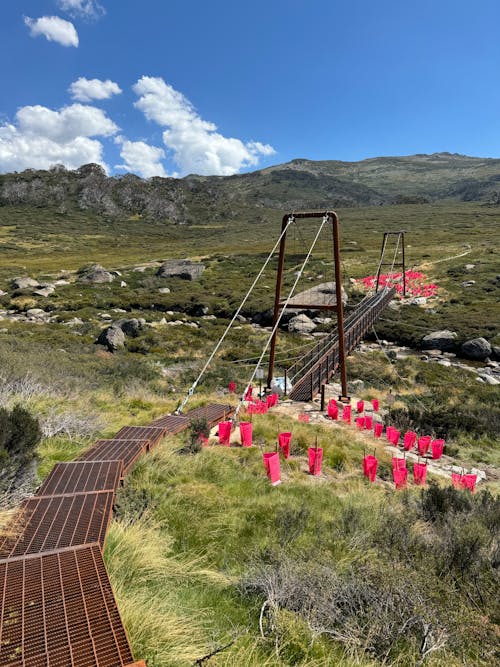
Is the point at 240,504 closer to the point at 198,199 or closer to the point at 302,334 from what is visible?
the point at 302,334

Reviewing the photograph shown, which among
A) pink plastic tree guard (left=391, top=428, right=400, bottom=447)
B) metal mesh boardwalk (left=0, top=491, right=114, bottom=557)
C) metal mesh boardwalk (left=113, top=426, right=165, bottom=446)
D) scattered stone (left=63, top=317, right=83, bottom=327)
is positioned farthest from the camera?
scattered stone (left=63, top=317, right=83, bottom=327)

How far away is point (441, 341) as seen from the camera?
23641mm

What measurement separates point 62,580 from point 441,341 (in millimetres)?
24300

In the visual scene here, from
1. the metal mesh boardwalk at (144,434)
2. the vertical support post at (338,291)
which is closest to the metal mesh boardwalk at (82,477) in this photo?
the metal mesh boardwalk at (144,434)

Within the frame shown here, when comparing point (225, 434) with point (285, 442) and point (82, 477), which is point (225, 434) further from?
point (82, 477)

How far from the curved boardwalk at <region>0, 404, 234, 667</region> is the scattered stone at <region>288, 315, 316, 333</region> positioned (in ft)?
74.4

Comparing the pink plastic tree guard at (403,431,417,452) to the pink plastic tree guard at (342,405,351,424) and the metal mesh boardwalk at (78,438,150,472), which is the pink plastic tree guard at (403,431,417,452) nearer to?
the pink plastic tree guard at (342,405,351,424)

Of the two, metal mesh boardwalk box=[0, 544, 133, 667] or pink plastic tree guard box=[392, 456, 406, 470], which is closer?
metal mesh boardwalk box=[0, 544, 133, 667]

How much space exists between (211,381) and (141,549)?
36.5ft

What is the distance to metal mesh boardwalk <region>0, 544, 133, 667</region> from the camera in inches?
82.9

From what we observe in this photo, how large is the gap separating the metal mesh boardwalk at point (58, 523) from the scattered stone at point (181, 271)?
3961cm

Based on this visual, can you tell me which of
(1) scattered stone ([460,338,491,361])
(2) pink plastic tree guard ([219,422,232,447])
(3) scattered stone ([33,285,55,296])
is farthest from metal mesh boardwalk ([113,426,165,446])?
(3) scattered stone ([33,285,55,296])

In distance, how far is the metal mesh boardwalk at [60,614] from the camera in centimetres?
211

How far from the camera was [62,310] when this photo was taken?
1148 inches
